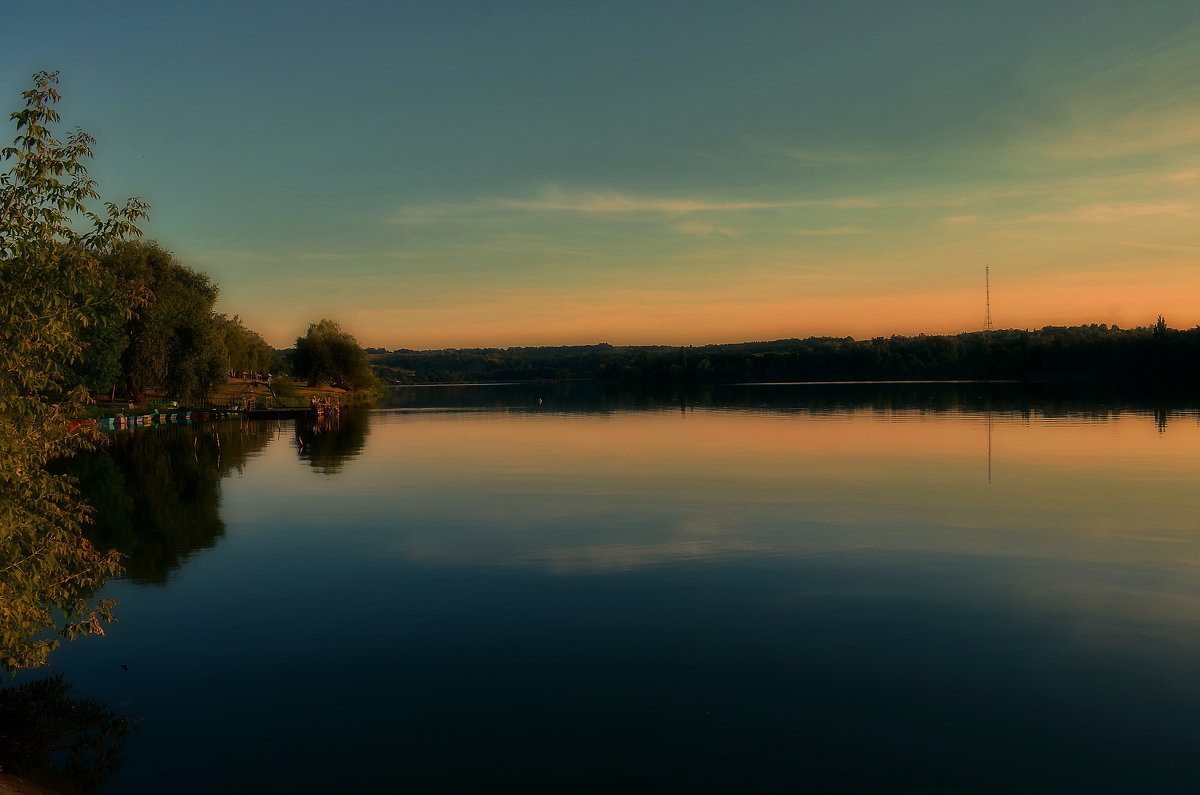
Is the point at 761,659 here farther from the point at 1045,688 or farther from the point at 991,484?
the point at 991,484

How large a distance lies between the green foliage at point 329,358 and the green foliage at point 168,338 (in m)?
52.1

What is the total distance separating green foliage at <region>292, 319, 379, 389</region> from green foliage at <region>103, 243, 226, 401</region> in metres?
52.1

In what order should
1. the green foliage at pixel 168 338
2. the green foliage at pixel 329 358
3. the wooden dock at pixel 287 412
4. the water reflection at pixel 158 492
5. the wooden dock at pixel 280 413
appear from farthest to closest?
the green foliage at pixel 329 358
the wooden dock at pixel 287 412
the wooden dock at pixel 280 413
the green foliage at pixel 168 338
the water reflection at pixel 158 492

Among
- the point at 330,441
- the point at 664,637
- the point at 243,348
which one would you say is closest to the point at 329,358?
the point at 243,348

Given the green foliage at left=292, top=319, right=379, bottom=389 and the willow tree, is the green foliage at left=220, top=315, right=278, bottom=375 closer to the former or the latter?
the green foliage at left=292, top=319, right=379, bottom=389

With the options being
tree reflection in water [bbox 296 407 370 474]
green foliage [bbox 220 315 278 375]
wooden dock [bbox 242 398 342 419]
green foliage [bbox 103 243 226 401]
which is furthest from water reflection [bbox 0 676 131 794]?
green foliage [bbox 220 315 278 375]

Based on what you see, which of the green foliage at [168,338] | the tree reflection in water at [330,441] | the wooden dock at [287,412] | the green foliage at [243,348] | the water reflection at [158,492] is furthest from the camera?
the green foliage at [243,348]

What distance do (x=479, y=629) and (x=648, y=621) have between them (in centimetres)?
329

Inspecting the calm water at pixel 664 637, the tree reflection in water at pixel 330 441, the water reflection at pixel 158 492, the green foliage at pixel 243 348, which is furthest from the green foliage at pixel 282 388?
the calm water at pixel 664 637

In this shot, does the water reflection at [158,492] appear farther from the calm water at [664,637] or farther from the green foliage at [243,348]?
the green foliage at [243,348]

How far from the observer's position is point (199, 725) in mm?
12539

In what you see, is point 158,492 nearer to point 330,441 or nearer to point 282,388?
point 330,441

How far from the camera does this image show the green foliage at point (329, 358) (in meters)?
146

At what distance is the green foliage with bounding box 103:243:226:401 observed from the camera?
264 ft
